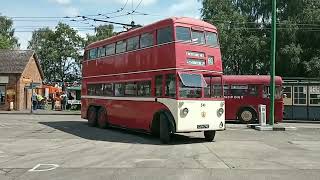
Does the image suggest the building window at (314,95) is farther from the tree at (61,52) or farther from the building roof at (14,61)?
the tree at (61,52)

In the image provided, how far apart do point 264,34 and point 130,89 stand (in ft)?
106

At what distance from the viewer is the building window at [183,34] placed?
18120mm

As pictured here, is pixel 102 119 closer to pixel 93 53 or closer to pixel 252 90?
pixel 93 53

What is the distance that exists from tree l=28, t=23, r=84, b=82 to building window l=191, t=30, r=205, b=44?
6767cm

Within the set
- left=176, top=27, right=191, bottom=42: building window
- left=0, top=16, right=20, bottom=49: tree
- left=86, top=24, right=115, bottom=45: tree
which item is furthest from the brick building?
left=0, top=16, right=20, bottom=49: tree

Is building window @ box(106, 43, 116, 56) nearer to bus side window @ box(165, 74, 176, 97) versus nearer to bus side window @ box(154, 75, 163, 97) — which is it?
bus side window @ box(154, 75, 163, 97)

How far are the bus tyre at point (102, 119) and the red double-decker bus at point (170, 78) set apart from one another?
6.63 ft

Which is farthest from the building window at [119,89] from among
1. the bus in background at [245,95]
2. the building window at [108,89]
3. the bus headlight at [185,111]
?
the bus in background at [245,95]

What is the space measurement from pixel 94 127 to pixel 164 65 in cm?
816

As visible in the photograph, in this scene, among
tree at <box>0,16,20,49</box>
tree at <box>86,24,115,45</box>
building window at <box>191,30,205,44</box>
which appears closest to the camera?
building window at <box>191,30,205,44</box>

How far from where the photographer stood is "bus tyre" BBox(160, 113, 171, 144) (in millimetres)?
18109

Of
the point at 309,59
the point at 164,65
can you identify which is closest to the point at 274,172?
the point at 164,65

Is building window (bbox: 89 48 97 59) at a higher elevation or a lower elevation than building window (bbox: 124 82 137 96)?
higher

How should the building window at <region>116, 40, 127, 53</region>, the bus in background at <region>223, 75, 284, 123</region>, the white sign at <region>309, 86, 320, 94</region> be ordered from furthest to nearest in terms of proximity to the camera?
the white sign at <region>309, 86, 320, 94</region> → the bus in background at <region>223, 75, 284, 123</region> → the building window at <region>116, 40, 127, 53</region>
